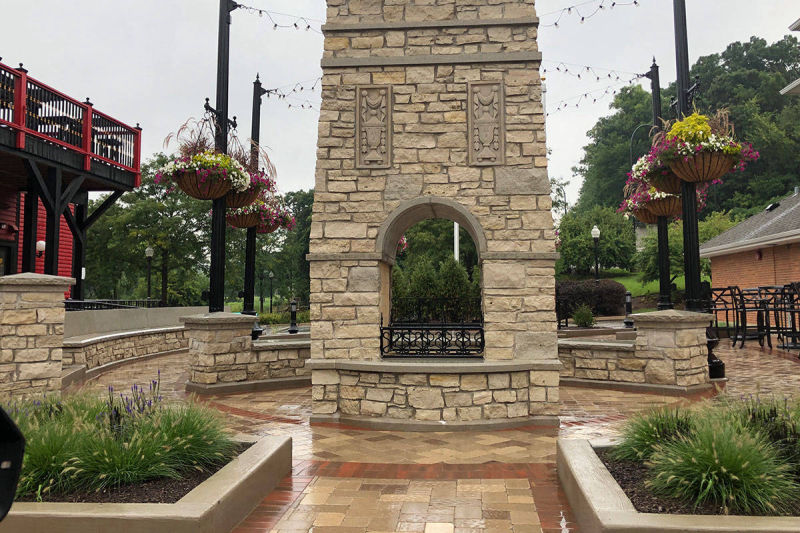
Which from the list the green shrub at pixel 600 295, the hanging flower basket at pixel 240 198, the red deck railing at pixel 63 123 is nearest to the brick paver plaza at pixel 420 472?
the hanging flower basket at pixel 240 198

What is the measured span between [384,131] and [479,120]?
1.21 m

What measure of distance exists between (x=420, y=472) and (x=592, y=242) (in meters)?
29.9

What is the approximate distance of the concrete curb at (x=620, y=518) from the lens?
2.54m

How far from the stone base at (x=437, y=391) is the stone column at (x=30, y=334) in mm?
3139

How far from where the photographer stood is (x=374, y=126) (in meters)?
6.72

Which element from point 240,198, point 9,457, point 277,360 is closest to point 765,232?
point 277,360

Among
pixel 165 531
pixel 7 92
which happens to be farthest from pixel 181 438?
pixel 7 92

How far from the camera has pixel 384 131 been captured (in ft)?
22.0

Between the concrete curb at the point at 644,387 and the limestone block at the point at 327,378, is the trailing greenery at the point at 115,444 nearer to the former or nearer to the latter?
the limestone block at the point at 327,378

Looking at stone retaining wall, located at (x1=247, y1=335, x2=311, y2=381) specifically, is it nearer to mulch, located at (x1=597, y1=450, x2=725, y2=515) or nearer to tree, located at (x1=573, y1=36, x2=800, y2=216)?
mulch, located at (x1=597, y1=450, x2=725, y2=515)

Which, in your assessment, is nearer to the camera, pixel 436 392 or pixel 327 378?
pixel 436 392

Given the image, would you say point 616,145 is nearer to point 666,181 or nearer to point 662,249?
point 662,249

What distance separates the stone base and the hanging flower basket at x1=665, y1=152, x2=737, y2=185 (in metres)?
3.75

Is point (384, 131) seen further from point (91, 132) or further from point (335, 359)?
point (91, 132)
